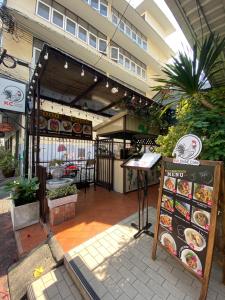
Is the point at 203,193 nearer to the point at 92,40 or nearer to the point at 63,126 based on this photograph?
the point at 63,126

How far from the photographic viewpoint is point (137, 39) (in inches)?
518

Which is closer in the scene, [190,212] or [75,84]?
[190,212]

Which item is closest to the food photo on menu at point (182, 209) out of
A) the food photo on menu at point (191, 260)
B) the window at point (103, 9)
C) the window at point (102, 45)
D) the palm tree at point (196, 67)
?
the food photo on menu at point (191, 260)

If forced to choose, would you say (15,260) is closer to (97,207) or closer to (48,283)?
(48,283)

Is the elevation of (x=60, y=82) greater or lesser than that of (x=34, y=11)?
lesser

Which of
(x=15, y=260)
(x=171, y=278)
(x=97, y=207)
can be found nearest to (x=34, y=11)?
(x=97, y=207)

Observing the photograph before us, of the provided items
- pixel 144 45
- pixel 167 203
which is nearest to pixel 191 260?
pixel 167 203

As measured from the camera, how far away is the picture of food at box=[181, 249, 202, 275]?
5.70ft

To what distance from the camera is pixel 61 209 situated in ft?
11.6

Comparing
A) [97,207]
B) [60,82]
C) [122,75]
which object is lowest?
[97,207]

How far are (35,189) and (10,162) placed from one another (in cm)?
625

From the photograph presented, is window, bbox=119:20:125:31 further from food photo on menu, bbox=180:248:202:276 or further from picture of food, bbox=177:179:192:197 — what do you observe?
food photo on menu, bbox=180:248:202:276

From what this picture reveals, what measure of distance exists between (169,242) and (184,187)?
0.81 m

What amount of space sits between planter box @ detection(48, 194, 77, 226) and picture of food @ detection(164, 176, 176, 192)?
233 cm
